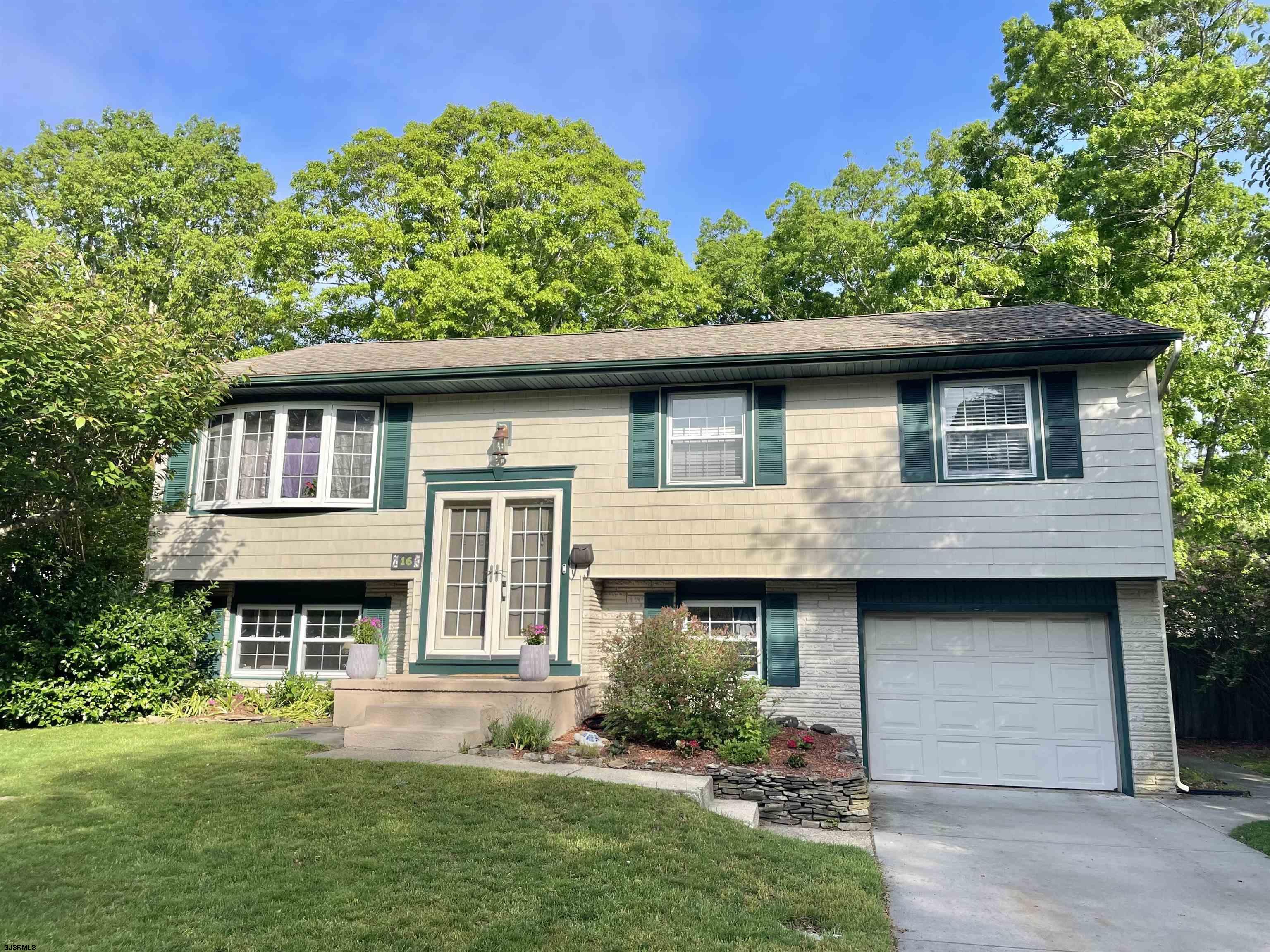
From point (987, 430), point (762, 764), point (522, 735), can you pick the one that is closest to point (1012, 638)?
point (987, 430)

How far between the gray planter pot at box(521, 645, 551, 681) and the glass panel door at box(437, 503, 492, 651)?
1.17 meters

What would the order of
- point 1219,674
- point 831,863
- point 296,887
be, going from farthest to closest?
point 1219,674 < point 831,863 < point 296,887

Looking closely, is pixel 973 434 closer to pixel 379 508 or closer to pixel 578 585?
pixel 578 585

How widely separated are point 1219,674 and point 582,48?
13.7 m

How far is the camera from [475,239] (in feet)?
68.8

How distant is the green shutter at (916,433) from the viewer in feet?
32.3

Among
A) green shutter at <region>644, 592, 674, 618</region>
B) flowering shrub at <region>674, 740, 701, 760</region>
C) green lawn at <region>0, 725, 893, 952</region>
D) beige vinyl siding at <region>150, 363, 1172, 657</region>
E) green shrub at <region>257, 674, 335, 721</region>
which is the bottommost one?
green lawn at <region>0, 725, 893, 952</region>

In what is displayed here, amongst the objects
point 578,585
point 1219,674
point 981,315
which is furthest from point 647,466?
point 1219,674

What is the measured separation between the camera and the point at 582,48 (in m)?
13.1

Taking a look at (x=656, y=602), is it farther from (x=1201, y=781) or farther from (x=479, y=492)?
(x=1201, y=781)

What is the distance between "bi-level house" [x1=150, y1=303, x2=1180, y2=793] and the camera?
31.0ft

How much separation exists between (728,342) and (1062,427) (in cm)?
426

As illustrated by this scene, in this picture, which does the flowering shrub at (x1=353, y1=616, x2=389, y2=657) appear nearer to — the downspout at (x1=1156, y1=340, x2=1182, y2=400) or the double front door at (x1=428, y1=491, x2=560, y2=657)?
the double front door at (x1=428, y1=491, x2=560, y2=657)

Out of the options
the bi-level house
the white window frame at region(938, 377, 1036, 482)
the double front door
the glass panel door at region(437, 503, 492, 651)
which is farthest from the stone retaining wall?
the glass panel door at region(437, 503, 492, 651)
